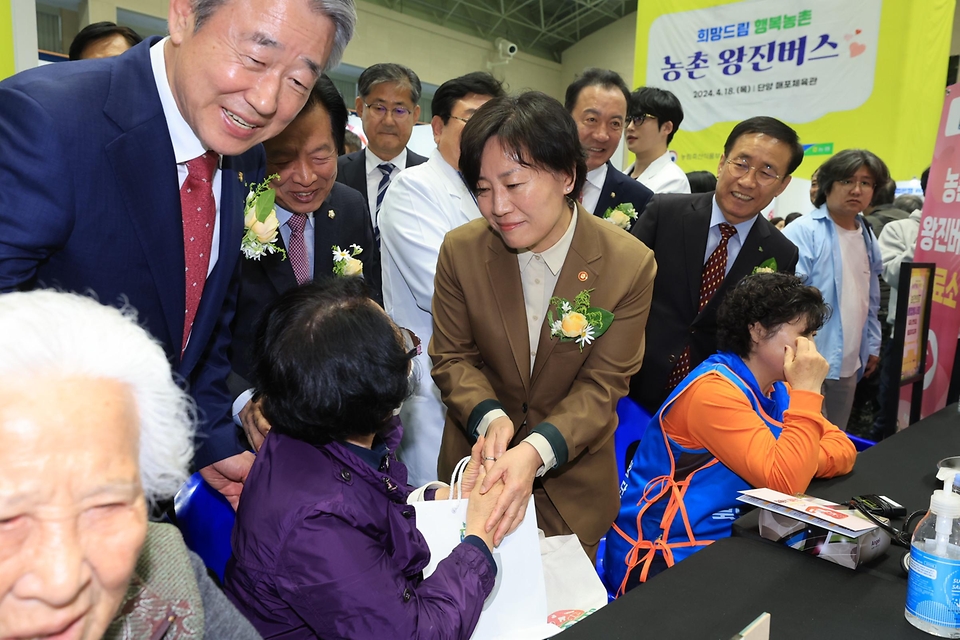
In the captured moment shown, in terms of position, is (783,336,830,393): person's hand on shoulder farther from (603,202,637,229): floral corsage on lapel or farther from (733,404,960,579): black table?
(603,202,637,229): floral corsage on lapel

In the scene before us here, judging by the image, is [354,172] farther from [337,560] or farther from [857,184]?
[337,560]

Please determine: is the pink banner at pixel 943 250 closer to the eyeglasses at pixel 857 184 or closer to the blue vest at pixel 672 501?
the eyeglasses at pixel 857 184

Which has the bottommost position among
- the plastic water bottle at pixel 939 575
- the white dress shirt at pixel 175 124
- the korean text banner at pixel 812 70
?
the plastic water bottle at pixel 939 575

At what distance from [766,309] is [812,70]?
3.30 metres

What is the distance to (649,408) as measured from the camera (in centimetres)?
290

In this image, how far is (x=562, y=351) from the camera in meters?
1.79

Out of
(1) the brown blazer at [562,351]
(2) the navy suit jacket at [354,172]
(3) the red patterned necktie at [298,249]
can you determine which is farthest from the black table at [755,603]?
(2) the navy suit jacket at [354,172]

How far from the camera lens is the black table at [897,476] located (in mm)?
1389

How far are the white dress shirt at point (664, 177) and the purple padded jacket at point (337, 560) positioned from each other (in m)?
2.75

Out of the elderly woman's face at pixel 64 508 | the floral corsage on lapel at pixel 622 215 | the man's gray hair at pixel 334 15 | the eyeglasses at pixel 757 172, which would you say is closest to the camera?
the elderly woman's face at pixel 64 508

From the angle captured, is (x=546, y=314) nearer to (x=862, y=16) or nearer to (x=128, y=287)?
(x=128, y=287)

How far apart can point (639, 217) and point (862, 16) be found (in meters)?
2.52

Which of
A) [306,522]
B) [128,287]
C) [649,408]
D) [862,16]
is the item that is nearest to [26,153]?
[128,287]

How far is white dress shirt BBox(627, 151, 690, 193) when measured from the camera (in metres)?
3.63
